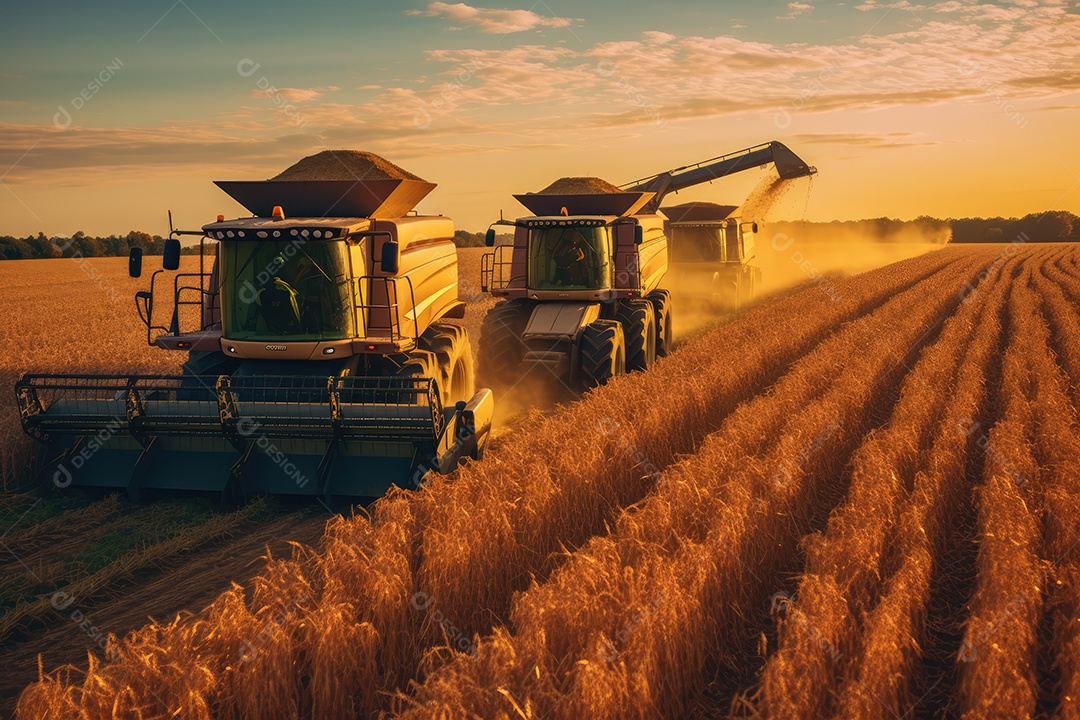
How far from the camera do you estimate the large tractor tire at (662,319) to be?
51.8 ft

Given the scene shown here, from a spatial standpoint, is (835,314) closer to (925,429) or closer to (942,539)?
(925,429)

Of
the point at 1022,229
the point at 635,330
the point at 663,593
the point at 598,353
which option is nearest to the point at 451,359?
the point at 598,353

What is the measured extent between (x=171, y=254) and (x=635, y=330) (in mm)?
7338

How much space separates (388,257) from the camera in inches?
319

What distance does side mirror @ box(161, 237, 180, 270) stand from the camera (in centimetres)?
A: 851

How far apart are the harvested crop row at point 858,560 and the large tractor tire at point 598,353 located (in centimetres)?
394

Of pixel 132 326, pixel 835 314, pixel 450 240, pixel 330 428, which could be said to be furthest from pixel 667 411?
pixel 132 326

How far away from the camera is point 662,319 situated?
1589 cm

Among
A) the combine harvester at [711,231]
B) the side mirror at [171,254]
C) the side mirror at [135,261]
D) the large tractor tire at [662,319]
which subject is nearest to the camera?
the side mirror at [135,261]

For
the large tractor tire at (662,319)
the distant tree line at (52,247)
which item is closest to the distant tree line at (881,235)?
the distant tree line at (52,247)

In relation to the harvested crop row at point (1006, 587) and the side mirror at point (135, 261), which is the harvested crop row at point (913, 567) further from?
the side mirror at point (135, 261)

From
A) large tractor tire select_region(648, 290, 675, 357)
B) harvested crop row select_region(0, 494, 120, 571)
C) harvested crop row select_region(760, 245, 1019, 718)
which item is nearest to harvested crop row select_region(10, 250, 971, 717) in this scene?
harvested crop row select_region(760, 245, 1019, 718)

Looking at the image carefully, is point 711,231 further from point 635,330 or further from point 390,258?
point 390,258

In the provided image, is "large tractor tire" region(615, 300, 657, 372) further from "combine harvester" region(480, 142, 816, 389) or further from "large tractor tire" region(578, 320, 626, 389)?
"large tractor tire" region(578, 320, 626, 389)
